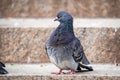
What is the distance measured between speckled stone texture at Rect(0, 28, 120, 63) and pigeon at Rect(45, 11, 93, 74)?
3.67 ft

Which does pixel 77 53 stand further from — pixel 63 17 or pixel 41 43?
pixel 41 43

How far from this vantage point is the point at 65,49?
6895mm

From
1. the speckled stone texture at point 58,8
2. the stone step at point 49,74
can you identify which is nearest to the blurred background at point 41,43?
the stone step at point 49,74

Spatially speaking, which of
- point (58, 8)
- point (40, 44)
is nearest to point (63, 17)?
point (40, 44)

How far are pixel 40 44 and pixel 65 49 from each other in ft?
4.85

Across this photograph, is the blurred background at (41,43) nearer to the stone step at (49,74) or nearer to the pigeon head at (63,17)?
the stone step at (49,74)

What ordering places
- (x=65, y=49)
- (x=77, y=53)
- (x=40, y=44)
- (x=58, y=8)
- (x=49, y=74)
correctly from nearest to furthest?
1. (x=49, y=74)
2. (x=65, y=49)
3. (x=77, y=53)
4. (x=40, y=44)
5. (x=58, y=8)

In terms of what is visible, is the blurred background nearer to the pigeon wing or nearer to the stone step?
the stone step

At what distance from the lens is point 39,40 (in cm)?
834

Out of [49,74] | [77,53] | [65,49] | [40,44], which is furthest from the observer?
[40,44]

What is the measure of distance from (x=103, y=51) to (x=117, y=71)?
1.11 m

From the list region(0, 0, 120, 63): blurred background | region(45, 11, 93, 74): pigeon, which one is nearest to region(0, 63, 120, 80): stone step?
region(45, 11, 93, 74): pigeon

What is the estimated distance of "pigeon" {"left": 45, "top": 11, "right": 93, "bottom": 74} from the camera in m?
6.89

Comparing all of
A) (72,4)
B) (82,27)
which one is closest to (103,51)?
(82,27)
